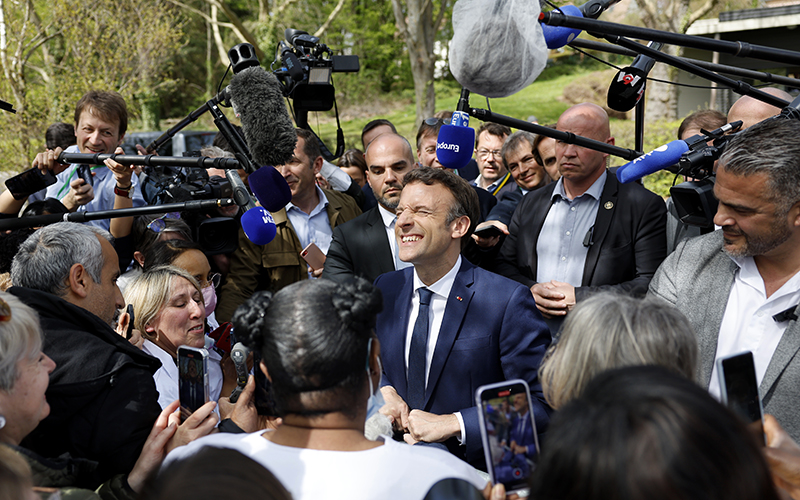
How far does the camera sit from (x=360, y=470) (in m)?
1.41

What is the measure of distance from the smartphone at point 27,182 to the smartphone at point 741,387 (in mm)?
3031

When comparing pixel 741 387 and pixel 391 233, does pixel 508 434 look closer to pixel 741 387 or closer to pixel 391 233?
pixel 741 387

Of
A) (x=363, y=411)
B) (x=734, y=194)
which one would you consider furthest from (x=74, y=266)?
(x=734, y=194)

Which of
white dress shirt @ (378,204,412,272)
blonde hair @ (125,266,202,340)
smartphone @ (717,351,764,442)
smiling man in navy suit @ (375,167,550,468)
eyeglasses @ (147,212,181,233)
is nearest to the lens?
smartphone @ (717,351,764,442)

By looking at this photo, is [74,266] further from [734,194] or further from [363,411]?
[734,194]

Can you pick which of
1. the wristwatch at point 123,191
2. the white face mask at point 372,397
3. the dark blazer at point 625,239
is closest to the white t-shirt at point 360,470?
the white face mask at point 372,397

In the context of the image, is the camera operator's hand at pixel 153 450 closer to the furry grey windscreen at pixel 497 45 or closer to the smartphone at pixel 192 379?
the smartphone at pixel 192 379

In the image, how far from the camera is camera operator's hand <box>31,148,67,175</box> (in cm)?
300

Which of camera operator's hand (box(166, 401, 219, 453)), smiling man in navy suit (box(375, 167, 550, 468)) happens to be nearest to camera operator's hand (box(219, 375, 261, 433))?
camera operator's hand (box(166, 401, 219, 453))

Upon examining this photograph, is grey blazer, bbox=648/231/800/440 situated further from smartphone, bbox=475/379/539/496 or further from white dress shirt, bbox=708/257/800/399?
smartphone, bbox=475/379/539/496

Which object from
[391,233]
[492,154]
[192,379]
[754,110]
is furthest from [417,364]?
[492,154]

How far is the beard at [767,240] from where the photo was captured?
2.09 meters

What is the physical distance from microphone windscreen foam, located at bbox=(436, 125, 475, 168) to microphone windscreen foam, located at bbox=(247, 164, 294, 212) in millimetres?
695

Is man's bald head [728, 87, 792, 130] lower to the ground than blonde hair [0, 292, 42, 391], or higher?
higher
